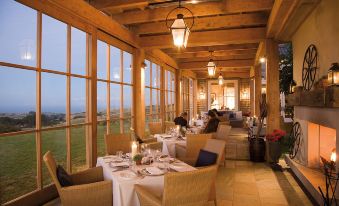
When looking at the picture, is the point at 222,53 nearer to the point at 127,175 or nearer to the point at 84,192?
the point at 127,175

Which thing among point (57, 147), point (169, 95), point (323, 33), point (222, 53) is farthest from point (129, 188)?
point (57, 147)

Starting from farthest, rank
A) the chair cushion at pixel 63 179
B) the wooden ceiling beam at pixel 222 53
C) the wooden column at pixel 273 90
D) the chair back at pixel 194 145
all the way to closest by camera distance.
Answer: the wooden ceiling beam at pixel 222 53, the wooden column at pixel 273 90, the chair back at pixel 194 145, the chair cushion at pixel 63 179

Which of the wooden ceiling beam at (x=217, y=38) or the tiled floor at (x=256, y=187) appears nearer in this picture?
the tiled floor at (x=256, y=187)

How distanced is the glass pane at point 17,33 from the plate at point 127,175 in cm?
186

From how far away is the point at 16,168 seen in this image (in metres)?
9.02

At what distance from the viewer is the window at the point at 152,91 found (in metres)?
7.37

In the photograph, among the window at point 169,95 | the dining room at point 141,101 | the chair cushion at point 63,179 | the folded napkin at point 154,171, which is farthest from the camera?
the window at point 169,95

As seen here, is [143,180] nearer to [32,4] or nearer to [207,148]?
[207,148]

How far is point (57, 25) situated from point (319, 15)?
13.5ft

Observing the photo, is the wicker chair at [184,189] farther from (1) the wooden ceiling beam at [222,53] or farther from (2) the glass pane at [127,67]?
(1) the wooden ceiling beam at [222,53]

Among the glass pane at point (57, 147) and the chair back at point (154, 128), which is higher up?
the chair back at point (154, 128)

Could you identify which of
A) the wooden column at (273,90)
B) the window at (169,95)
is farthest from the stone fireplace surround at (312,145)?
the window at (169,95)

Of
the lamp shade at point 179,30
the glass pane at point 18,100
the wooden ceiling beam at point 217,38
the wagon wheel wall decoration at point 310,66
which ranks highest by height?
the wooden ceiling beam at point 217,38

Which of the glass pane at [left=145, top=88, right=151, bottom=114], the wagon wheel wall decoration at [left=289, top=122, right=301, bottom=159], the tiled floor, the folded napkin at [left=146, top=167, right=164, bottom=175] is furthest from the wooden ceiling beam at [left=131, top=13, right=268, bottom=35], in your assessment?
the folded napkin at [left=146, top=167, right=164, bottom=175]
